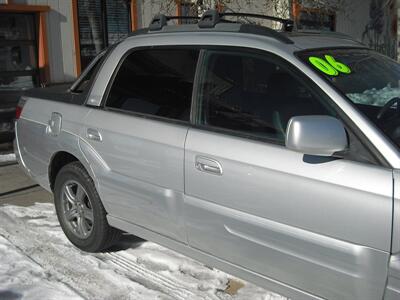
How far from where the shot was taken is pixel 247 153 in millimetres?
2908

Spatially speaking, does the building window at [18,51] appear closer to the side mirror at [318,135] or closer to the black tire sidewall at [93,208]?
the black tire sidewall at [93,208]

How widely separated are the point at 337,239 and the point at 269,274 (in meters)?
0.52

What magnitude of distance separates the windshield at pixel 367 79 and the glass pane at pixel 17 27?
7477mm

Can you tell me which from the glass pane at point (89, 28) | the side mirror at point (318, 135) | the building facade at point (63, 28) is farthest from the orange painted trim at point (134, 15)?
the side mirror at point (318, 135)

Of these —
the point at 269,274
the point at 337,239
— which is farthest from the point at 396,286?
the point at 269,274

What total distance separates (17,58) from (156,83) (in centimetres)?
671

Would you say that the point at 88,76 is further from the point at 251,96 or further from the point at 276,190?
the point at 276,190

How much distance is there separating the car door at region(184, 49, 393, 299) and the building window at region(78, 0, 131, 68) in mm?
7559

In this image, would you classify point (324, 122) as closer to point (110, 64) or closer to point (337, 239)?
point (337, 239)

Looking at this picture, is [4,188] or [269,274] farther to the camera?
[4,188]

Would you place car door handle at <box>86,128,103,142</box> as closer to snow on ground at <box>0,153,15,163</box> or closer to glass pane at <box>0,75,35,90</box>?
snow on ground at <box>0,153,15,163</box>

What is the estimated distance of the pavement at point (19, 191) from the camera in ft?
19.1

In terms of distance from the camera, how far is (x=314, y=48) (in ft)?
10.1

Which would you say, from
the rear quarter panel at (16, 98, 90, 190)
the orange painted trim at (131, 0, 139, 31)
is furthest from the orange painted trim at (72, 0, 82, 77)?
the rear quarter panel at (16, 98, 90, 190)
